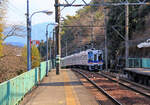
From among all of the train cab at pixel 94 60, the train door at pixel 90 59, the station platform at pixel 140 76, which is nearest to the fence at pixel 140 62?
the station platform at pixel 140 76

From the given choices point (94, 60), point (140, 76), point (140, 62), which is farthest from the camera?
point (94, 60)

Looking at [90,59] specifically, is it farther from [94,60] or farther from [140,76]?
[140,76]

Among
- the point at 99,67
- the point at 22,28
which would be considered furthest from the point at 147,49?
the point at 22,28

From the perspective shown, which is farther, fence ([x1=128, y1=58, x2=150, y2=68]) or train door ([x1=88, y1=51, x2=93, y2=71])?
train door ([x1=88, y1=51, x2=93, y2=71])

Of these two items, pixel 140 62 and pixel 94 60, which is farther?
pixel 94 60

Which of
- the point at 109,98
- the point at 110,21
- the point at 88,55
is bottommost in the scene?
the point at 109,98

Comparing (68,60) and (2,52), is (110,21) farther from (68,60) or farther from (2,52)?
(2,52)

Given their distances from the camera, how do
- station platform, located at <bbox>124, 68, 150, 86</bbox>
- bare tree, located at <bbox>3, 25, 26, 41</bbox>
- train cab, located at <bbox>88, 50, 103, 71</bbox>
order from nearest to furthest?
station platform, located at <bbox>124, 68, 150, 86</bbox>, bare tree, located at <bbox>3, 25, 26, 41</bbox>, train cab, located at <bbox>88, 50, 103, 71</bbox>

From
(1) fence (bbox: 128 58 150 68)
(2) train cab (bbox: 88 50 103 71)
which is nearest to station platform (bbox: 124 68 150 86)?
(1) fence (bbox: 128 58 150 68)

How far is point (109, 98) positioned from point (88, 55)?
20.9m

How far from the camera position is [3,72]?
58.6 feet

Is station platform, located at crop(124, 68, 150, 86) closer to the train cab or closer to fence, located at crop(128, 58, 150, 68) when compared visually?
fence, located at crop(128, 58, 150, 68)

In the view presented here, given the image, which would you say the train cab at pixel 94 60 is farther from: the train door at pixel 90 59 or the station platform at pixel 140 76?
the station platform at pixel 140 76

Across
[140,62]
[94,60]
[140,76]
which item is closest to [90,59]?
[94,60]
